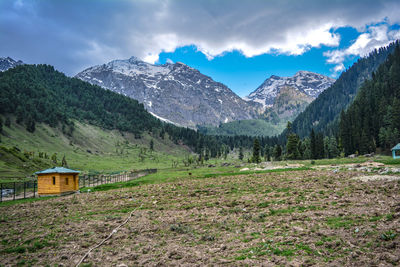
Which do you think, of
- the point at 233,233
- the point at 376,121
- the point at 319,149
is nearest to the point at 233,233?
the point at 233,233

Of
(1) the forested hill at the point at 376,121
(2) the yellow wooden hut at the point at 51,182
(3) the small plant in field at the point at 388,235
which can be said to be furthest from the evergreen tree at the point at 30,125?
(1) the forested hill at the point at 376,121

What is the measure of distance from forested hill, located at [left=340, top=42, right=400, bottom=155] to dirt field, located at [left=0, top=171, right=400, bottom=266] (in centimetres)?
8271

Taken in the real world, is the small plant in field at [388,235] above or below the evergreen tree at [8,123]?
below

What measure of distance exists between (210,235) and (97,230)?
7.55 metres

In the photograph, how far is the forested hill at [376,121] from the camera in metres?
83.4

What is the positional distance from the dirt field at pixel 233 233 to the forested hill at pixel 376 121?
82705mm

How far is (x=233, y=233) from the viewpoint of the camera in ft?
41.1

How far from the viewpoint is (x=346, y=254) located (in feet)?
28.1

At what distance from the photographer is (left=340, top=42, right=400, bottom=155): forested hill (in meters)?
83.4

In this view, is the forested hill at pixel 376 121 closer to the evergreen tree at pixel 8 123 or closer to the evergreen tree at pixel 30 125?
the evergreen tree at pixel 30 125

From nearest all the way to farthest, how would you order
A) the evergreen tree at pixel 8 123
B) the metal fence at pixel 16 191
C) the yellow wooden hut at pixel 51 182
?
1. the metal fence at pixel 16 191
2. the yellow wooden hut at pixel 51 182
3. the evergreen tree at pixel 8 123

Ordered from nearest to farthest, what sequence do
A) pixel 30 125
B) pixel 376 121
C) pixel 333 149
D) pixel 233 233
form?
pixel 233 233, pixel 376 121, pixel 333 149, pixel 30 125

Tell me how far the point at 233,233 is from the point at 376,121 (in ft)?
355

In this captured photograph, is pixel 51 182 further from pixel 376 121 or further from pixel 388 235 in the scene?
pixel 376 121
